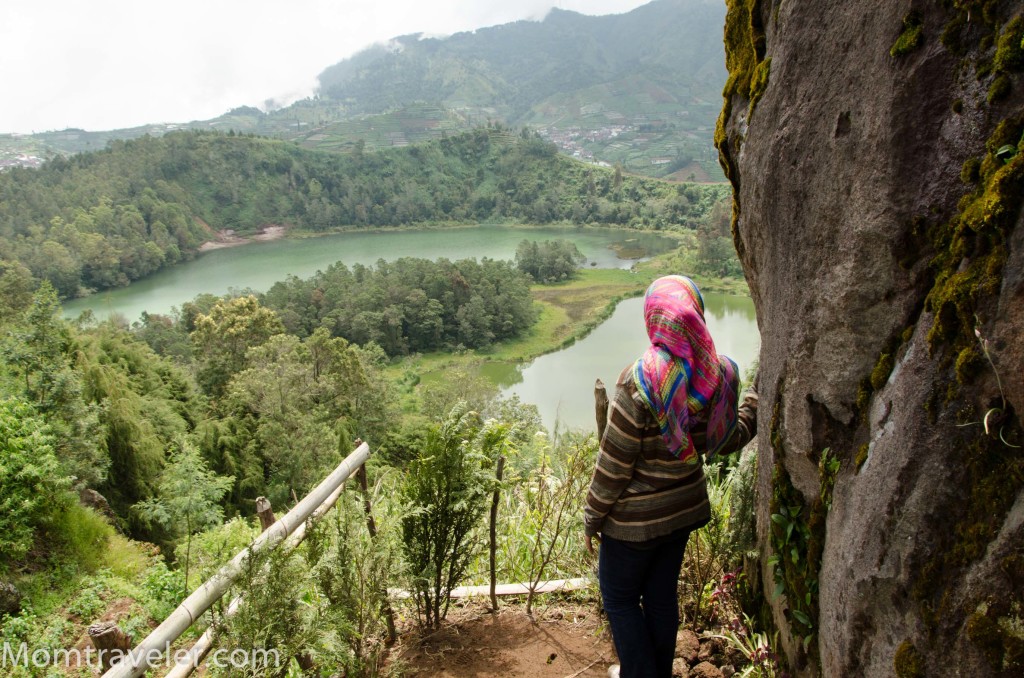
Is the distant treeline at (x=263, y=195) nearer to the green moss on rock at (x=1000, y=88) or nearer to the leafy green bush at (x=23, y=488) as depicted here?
the leafy green bush at (x=23, y=488)

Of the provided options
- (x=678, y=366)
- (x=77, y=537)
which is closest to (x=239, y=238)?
(x=77, y=537)

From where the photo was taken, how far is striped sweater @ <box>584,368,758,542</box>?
1.59 m

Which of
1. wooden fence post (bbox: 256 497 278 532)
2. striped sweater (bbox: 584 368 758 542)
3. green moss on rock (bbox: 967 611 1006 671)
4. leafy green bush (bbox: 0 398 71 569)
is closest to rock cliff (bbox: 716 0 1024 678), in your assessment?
green moss on rock (bbox: 967 611 1006 671)

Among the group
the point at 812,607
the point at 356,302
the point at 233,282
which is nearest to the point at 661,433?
the point at 812,607

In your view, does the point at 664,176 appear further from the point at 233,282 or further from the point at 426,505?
the point at 426,505

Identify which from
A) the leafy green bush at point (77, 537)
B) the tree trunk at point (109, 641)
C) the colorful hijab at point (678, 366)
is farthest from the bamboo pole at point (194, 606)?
the leafy green bush at point (77, 537)

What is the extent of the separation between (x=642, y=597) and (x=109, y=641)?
1.58m

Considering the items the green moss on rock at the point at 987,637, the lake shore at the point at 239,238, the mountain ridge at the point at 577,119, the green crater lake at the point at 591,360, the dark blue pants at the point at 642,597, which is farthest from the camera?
the mountain ridge at the point at 577,119

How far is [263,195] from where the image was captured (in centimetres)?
7794

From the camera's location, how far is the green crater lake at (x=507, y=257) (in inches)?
1122

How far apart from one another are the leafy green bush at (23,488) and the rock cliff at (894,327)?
6.25 m

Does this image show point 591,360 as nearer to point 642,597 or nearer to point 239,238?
point 642,597

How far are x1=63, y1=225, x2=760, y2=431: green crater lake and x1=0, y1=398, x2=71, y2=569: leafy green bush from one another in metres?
4.90

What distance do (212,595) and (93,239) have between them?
61.7 m
